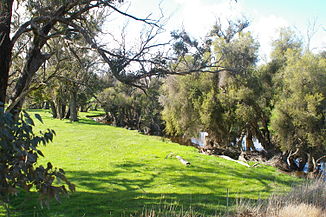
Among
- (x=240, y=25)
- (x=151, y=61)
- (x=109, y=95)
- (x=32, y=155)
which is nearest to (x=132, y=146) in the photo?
(x=151, y=61)

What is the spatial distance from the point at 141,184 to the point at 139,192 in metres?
1.15

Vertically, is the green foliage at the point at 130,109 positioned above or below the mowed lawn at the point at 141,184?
above

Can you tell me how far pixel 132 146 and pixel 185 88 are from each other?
10.0m

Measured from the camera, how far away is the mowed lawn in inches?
299

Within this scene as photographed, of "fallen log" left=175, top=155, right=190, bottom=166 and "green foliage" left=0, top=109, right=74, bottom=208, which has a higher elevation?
"green foliage" left=0, top=109, right=74, bottom=208

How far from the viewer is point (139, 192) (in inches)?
366

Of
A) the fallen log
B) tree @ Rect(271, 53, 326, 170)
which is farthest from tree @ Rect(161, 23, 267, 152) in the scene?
the fallen log

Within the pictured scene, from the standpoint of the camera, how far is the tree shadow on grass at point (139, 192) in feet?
24.2

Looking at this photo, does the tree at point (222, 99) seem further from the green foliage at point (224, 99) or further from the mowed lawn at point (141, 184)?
the mowed lawn at point (141, 184)

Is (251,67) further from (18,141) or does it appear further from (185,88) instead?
(18,141)

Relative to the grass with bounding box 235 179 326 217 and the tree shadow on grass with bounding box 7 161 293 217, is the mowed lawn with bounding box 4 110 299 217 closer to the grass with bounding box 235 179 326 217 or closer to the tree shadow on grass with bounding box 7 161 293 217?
the tree shadow on grass with bounding box 7 161 293 217

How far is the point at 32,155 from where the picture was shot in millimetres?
2955

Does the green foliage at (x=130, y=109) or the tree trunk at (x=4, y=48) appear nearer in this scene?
the tree trunk at (x=4, y=48)

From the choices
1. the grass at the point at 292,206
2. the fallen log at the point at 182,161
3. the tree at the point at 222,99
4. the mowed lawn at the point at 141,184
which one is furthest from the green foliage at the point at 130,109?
the grass at the point at 292,206
